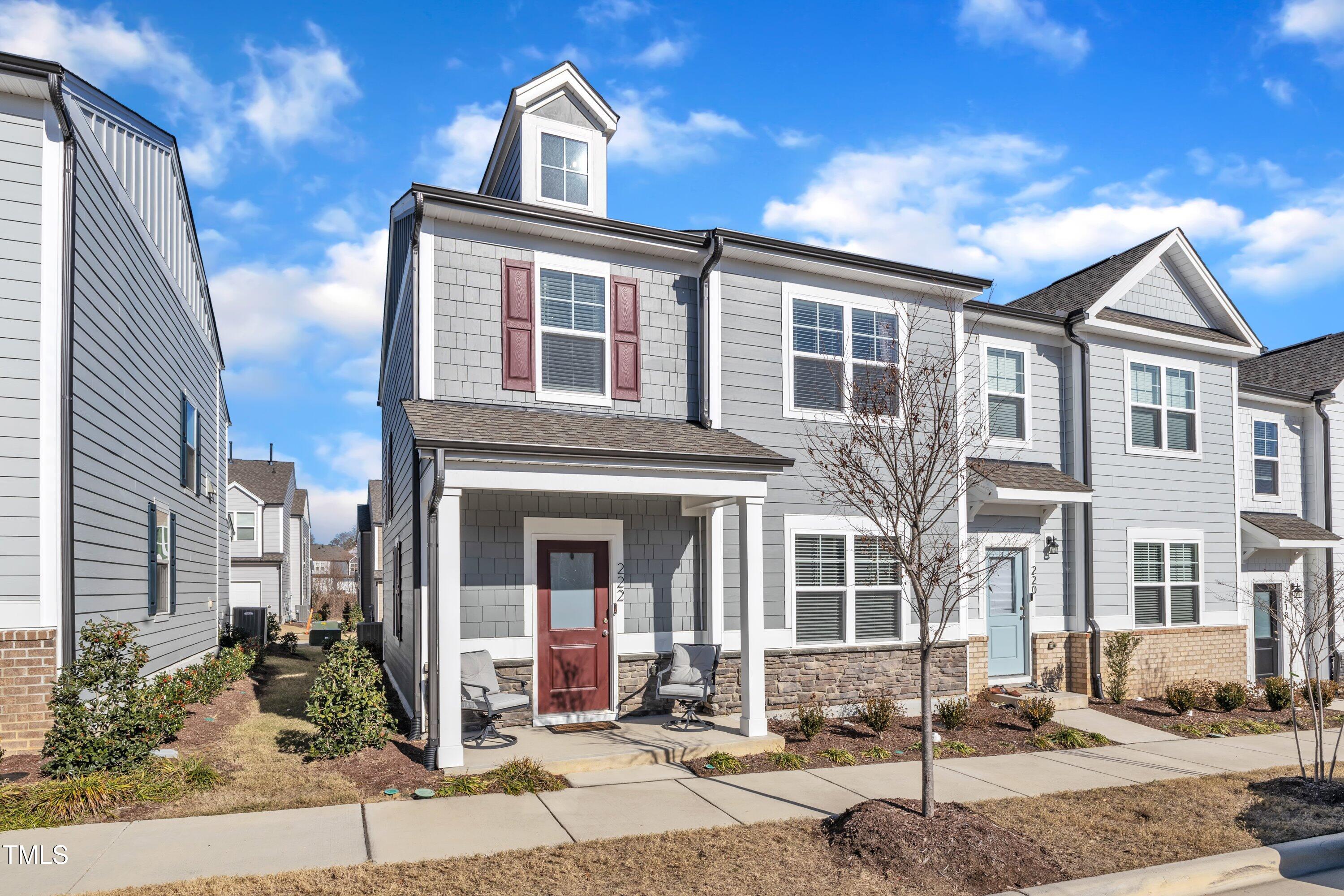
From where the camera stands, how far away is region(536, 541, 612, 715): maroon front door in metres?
10.1

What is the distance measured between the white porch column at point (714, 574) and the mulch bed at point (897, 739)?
1.31m

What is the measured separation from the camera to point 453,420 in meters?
9.00

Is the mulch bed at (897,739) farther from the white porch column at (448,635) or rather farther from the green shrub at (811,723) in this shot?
the white porch column at (448,635)

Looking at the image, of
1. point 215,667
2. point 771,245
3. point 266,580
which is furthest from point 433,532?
point 266,580

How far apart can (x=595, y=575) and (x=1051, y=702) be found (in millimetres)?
6066

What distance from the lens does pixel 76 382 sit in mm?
8586

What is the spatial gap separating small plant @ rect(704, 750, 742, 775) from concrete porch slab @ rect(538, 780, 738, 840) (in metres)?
0.61

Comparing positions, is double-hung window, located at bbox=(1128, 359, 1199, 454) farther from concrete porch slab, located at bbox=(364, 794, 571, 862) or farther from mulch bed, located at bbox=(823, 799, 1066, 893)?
concrete porch slab, located at bbox=(364, 794, 571, 862)

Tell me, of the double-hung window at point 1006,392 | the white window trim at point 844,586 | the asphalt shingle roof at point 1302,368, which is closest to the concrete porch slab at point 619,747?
the white window trim at point 844,586

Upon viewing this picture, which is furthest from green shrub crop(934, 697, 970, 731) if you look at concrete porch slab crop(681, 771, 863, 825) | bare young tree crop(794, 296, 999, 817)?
concrete porch slab crop(681, 771, 863, 825)

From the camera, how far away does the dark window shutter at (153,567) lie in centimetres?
1133

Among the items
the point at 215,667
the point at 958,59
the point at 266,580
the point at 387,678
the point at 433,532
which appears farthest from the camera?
the point at 266,580

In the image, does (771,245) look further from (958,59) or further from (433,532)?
(433,532)

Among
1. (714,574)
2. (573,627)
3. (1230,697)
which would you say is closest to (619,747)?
(573,627)
